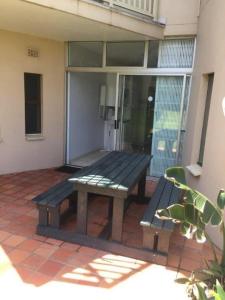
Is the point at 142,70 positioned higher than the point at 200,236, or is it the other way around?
the point at 142,70

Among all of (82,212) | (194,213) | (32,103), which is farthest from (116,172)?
(32,103)

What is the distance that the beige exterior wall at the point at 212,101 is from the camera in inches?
132

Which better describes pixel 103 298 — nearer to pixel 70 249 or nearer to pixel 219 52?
pixel 70 249

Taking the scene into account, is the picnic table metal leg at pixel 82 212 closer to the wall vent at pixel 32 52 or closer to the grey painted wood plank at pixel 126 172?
the grey painted wood plank at pixel 126 172

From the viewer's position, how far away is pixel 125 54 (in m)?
5.86

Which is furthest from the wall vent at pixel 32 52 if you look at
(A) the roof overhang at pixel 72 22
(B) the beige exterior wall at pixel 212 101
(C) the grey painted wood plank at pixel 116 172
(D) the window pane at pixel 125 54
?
(B) the beige exterior wall at pixel 212 101

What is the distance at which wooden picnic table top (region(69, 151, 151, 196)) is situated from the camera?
3.05 meters

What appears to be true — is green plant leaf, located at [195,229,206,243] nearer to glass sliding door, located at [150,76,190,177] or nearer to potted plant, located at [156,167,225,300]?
potted plant, located at [156,167,225,300]

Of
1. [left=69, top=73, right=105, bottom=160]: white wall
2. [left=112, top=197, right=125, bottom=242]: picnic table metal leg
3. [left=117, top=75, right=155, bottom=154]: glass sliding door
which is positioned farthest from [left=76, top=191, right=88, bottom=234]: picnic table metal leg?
[left=69, top=73, right=105, bottom=160]: white wall

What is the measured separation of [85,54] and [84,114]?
1.66 metres

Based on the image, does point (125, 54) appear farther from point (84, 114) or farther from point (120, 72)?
point (84, 114)

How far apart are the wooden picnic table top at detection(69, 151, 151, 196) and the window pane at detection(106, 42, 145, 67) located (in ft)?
7.62

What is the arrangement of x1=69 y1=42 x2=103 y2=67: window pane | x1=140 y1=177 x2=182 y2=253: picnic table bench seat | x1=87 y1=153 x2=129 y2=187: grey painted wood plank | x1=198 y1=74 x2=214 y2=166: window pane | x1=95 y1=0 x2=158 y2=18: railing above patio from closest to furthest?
x1=140 y1=177 x2=182 y2=253: picnic table bench seat, x1=87 y1=153 x2=129 y2=187: grey painted wood plank, x1=198 y1=74 x2=214 y2=166: window pane, x1=95 y1=0 x2=158 y2=18: railing above patio, x1=69 y1=42 x2=103 y2=67: window pane

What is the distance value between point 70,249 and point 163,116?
3.51 metres
